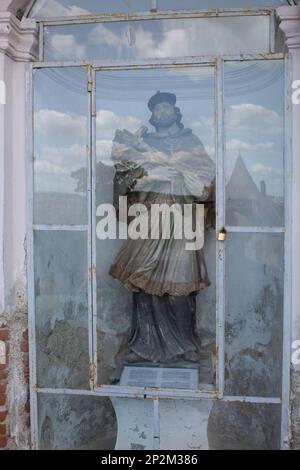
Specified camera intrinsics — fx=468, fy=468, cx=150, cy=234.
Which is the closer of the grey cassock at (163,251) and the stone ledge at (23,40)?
the stone ledge at (23,40)

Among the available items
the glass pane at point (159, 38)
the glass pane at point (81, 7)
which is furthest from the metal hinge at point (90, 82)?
the glass pane at point (81, 7)

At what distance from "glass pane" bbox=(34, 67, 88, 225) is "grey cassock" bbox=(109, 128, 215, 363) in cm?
22

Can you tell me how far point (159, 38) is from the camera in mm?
2770

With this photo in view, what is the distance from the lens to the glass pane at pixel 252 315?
8.81ft

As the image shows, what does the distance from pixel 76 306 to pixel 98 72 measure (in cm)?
138

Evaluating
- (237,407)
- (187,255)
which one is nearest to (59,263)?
(187,255)

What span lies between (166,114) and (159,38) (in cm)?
45

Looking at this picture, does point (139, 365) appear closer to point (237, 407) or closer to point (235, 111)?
point (237, 407)

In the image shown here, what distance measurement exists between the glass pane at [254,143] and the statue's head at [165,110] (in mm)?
309

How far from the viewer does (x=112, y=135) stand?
2789 mm

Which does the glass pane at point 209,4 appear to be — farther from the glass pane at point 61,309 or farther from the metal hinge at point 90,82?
the glass pane at point 61,309

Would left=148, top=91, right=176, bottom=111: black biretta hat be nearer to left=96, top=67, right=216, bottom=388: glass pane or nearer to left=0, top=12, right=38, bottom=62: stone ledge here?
left=96, top=67, right=216, bottom=388: glass pane

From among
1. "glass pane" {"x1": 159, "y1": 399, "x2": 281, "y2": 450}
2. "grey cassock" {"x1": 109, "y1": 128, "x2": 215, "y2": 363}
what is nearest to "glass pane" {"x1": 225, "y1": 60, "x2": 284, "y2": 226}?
"grey cassock" {"x1": 109, "y1": 128, "x2": 215, "y2": 363}

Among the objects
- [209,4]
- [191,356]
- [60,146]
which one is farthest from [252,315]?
[209,4]
